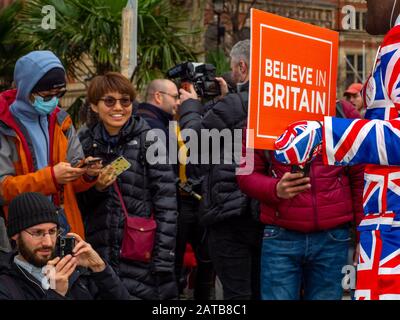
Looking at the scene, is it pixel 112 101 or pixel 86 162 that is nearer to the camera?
pixel 86 162


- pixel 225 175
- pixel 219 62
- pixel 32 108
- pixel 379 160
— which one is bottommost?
pixel 225 175

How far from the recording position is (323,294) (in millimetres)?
5738

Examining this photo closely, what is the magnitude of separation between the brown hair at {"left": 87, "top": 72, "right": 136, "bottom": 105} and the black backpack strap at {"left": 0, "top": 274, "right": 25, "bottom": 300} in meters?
2.00

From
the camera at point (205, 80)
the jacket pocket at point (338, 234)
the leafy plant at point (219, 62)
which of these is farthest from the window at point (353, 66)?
the jacket pocket at point (338, 234)

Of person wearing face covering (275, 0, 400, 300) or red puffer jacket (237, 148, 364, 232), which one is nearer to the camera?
person wearing face covering (275, 0, 400, 300)

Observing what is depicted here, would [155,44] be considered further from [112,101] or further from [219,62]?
[112,101]

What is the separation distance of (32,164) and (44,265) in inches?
45.3

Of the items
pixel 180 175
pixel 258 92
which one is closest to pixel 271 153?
pixel 258 92

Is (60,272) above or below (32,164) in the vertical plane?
below

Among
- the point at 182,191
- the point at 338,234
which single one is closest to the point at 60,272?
the point at 338,234

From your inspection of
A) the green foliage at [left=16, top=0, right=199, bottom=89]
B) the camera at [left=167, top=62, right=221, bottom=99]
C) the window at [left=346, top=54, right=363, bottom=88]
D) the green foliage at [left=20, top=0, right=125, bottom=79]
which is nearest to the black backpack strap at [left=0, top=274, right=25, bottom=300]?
the camera at [left=167, top=62, right=221, bottom=99]

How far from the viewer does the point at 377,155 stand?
407 cm

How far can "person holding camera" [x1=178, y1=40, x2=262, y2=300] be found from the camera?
20.4ft

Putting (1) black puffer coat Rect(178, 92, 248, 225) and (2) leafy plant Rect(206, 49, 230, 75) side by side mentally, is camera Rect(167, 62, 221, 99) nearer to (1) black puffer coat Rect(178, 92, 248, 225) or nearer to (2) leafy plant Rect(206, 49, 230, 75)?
(1) black puffer coat Rect(178, 92, 248, 225)
